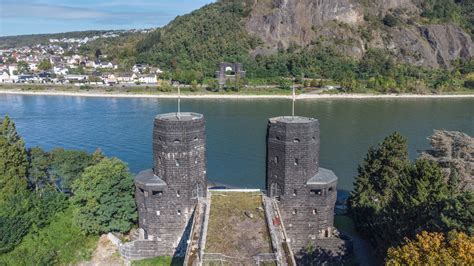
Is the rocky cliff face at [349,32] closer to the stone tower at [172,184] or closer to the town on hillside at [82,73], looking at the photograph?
the town on hillside at [82,73]

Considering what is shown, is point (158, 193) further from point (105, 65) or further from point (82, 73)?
point (105, 65)

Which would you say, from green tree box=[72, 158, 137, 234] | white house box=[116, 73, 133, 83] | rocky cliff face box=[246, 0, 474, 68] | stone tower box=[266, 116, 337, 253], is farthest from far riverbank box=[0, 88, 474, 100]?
stone tower box=[266, 116, 337, 253]

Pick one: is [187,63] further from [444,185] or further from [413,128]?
[444,185]

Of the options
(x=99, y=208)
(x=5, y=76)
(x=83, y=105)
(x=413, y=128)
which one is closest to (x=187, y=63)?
(x=83, y=105)

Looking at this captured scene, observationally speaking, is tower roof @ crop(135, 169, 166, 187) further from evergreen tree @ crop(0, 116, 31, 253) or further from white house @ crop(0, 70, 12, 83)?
white house @ crop(0, 70, 12, 83)

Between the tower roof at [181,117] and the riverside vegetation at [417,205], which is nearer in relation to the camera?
the riverside vegetation at [417,205]

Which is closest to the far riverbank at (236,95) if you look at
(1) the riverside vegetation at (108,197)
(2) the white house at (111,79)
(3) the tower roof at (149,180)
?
(2) the white house at (111,79)
